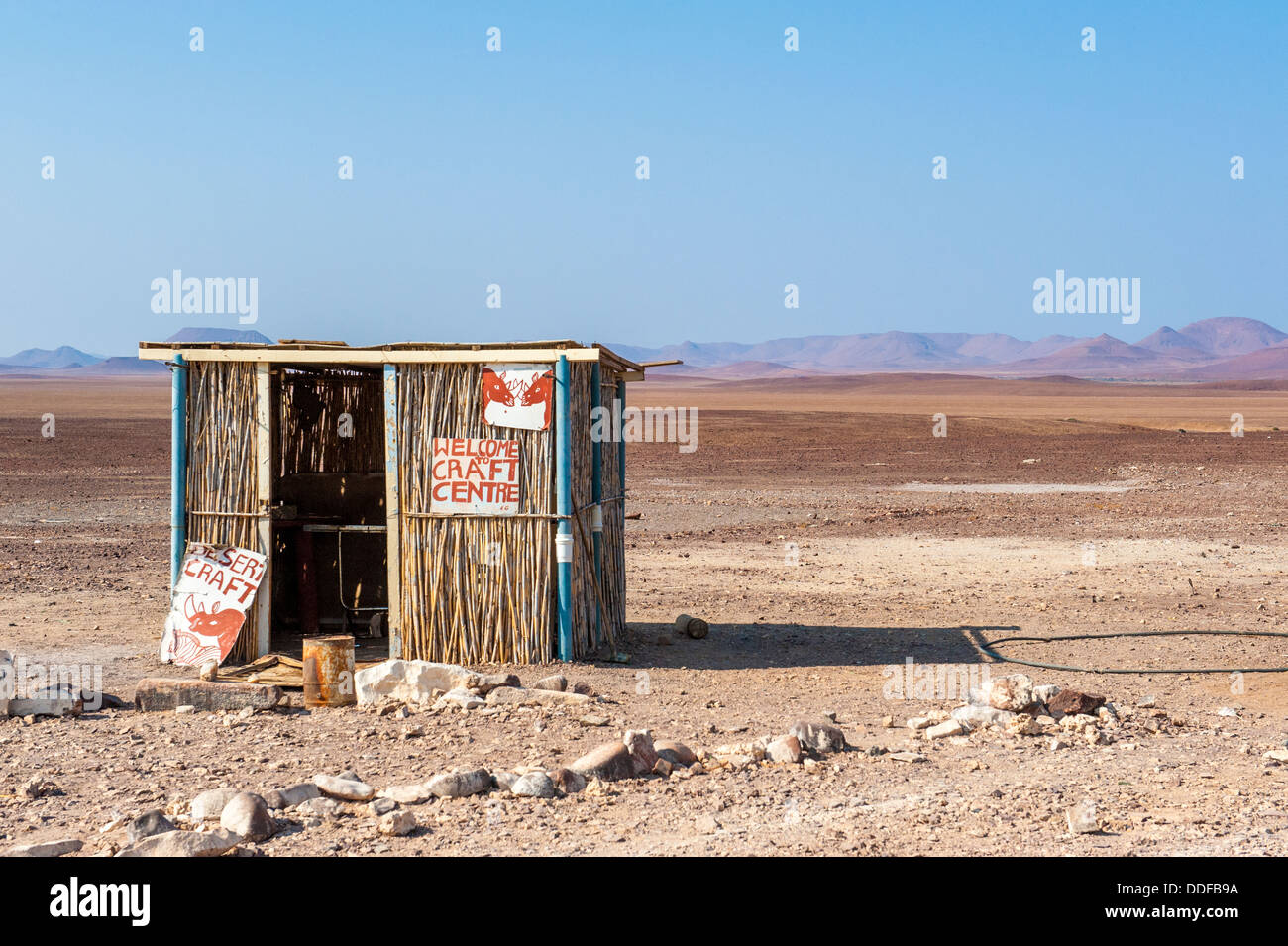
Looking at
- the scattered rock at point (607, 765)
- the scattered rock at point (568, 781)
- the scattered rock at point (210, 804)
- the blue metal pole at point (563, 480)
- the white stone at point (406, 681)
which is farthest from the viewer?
the blue metal pole at point (563, 480)

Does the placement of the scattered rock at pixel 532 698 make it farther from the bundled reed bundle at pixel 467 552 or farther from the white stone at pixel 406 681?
the bundled reed bundle at pixel 467 552

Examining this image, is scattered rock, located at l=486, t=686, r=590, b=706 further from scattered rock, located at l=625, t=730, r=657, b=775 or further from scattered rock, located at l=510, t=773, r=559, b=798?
scattered rock, located at l=510, t=773, r=559, b=798

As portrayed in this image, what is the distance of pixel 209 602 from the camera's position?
1006cm

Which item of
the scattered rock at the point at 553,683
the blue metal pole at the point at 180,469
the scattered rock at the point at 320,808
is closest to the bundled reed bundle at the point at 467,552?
the scattered rock at the point at 553,683

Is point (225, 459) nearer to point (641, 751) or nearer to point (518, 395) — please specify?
point (518, 395)

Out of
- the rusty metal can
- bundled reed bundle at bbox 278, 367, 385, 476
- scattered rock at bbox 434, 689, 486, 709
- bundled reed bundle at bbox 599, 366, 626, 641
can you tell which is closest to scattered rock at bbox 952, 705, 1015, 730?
scattered rock at bbox 434, 689, 486, 709

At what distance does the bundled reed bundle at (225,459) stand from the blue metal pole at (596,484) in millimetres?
2804

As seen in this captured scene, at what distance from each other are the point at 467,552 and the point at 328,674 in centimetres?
161

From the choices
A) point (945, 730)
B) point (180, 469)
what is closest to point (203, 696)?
point (180, 469)

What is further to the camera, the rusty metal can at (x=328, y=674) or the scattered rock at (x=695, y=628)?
the scattered rock at (x=695, y=628)

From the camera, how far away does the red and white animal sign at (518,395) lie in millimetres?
9906

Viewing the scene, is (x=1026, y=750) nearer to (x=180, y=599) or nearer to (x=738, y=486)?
(x=180, y=599)

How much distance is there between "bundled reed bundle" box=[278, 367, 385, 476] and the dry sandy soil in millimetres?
2218
